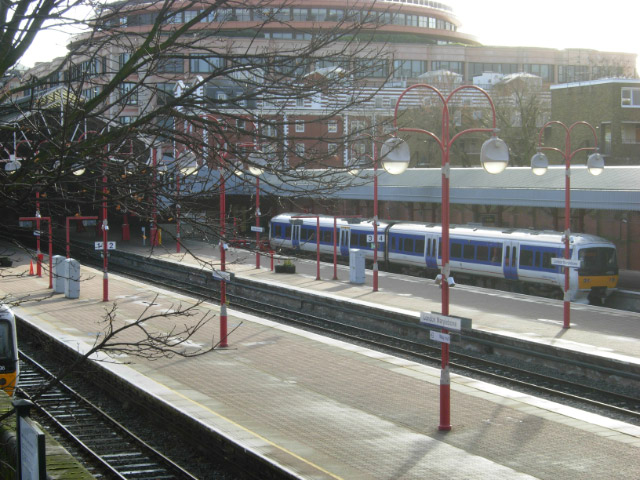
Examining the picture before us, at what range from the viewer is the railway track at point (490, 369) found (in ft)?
51.0

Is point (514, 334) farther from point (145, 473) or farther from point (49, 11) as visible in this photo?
point (49, 11)

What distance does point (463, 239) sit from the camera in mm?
32656

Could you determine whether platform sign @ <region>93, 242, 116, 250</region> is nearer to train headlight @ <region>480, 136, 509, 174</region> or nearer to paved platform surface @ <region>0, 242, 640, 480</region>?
paved platform surface @ <region>0, 242, 640, 480</region>

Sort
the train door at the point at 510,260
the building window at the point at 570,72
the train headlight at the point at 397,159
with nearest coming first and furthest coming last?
the train headlight at the point at 397,159, the train door at the point at 510,260, the building window at the point at 570,72

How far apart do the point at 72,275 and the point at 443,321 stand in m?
18.3

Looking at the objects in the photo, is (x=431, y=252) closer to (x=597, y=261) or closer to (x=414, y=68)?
(x=597, y=261)

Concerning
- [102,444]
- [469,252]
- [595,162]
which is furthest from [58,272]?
[595,162]

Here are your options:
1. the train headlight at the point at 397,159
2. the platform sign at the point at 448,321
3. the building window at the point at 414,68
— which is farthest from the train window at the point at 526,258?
the building window at the point at 414,68

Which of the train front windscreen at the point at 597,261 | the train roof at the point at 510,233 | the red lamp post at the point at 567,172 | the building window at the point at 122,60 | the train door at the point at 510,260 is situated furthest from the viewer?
the train door at the point at 510,260

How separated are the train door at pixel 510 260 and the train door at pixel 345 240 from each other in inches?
422

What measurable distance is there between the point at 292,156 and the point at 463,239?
24.4m

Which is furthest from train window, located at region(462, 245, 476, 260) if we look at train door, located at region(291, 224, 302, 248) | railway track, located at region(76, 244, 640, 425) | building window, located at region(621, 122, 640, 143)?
building window, located at region(621, 122, 640, 143)

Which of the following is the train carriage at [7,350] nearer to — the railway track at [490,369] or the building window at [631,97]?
the railway track at [490,369]

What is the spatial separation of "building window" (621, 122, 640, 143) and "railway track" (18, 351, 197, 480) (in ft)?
150
